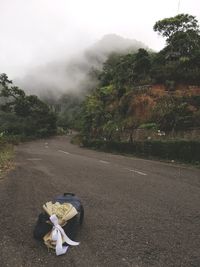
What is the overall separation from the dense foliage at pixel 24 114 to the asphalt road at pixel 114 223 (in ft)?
201

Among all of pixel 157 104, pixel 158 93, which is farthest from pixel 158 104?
pixel 158 93

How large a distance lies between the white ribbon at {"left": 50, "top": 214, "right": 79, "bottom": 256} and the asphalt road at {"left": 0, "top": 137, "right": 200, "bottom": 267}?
0.33ft

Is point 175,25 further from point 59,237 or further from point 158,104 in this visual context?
point 59,237

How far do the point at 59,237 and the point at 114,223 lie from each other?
5.41 ft

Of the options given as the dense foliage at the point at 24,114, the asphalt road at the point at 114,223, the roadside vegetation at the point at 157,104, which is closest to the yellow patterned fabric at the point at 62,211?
the asphalt road at the point at 114,223

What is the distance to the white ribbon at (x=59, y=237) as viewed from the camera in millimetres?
5031

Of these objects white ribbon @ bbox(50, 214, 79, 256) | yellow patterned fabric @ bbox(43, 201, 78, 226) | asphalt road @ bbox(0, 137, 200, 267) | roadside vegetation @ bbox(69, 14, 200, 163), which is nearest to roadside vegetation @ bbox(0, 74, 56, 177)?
roadside vegetation @ bbox(69, 14, 200, 163)

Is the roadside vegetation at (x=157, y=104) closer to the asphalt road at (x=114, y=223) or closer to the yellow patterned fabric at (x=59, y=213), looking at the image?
the asphalt road at (x=114, y=223)

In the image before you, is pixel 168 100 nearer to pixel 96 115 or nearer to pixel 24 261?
pixel 96 115

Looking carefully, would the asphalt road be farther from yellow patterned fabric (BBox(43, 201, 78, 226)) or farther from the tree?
the tree

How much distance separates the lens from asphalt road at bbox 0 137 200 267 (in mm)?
4885

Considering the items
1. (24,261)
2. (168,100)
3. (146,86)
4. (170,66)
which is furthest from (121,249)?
(170,66)

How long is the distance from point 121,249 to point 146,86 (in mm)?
34442

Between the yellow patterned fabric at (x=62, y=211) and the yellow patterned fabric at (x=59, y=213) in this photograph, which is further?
the yellow patterned fabric at (x=62, y=211)
